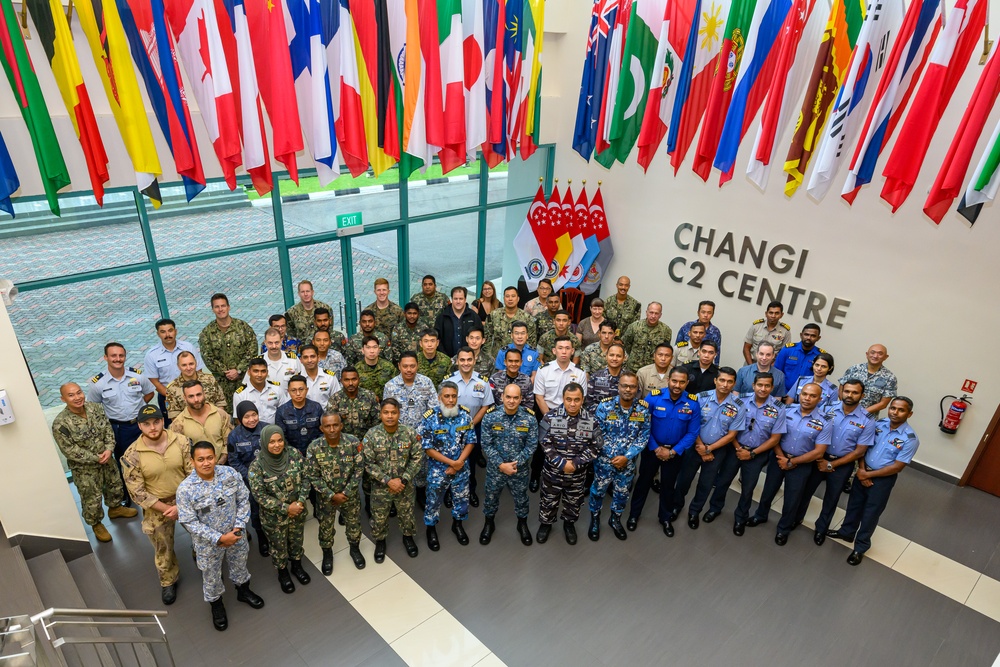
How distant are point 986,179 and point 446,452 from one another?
4.79 metres

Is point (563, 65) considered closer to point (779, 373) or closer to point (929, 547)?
point (779, 373)

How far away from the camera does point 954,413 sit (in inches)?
234

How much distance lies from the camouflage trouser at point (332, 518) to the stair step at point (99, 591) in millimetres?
1297

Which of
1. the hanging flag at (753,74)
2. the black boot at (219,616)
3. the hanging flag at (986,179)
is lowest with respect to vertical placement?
the black boot at (219,616)

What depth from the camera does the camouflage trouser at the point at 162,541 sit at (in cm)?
418

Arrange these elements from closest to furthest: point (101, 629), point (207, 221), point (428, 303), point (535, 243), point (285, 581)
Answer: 1. point (101, 629)
2. point (285, 581)
3. point (207, 221)
4. point (428, 303)
5. point (535, 243)

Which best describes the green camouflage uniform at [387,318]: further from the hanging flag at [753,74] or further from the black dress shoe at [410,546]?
the hanging flag at [753,74]

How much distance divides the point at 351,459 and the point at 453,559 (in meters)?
1.25

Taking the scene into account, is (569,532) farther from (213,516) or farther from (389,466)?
(213,516)

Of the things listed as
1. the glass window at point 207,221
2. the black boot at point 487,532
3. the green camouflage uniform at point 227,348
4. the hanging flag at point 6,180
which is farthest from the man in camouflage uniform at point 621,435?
the hanging flag at point 6,180

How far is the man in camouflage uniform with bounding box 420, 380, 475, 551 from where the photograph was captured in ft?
15.6

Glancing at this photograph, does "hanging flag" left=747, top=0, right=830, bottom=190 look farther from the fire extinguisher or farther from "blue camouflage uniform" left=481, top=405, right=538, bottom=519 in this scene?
"blue camouflage uniform" left=481, top=405, right=538, bottom=519

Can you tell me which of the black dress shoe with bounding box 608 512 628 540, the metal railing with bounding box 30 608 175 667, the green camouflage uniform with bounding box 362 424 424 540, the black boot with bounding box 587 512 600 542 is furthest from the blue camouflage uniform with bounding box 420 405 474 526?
the metal railing with bounding box 30 608 175 667

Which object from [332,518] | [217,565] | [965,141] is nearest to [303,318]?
[332,518]
